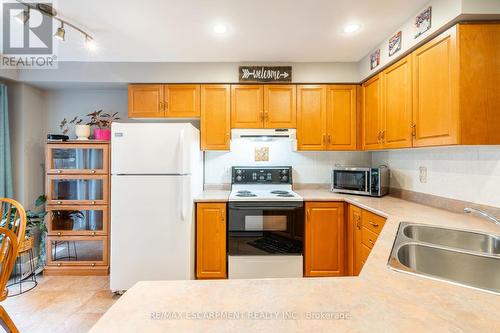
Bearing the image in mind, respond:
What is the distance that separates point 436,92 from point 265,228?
72.1 inches

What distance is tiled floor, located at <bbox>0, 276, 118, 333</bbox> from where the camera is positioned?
6.40 ft

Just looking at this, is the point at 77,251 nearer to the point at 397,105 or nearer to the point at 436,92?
the point at 397,105

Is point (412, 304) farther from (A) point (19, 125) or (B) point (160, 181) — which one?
(A) point (19, 125)

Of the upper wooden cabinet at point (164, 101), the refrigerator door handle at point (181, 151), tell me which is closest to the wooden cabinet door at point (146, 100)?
the upper wooden cabinet at point (164, 101)

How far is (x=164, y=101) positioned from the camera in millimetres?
2822

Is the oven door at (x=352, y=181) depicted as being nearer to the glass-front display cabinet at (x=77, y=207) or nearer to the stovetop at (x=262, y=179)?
the stovetop at (x=262, y=179)

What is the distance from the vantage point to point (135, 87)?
9.22 ft

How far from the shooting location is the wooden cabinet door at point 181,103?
2818 millimetres

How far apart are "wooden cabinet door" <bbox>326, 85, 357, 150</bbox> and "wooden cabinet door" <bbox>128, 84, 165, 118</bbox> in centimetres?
198

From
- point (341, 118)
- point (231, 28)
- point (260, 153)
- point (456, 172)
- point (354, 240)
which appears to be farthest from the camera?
point (260, 153)

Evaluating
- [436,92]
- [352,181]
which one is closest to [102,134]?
[352,181]

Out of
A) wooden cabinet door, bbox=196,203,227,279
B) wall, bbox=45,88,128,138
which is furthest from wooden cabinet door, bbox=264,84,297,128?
wall, bbox=45,88,128,138

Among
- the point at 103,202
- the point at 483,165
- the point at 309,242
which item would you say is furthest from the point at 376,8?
the point at 103,202

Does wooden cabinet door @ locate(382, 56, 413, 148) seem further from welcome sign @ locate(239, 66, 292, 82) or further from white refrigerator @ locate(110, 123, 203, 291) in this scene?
white refrigerator @ locate(110, 123, 203, 291)
